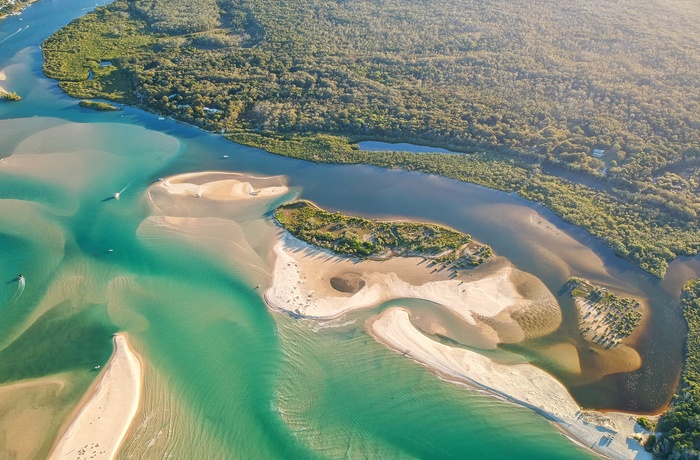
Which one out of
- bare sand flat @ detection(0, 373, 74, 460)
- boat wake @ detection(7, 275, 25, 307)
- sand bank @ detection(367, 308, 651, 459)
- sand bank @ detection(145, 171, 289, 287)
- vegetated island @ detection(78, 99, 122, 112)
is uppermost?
vegetated island @ detection(78, 99, 122, 112)

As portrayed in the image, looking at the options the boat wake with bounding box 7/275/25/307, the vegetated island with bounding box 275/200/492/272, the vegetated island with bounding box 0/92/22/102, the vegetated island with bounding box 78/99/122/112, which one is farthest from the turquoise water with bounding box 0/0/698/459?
the vegetated island with bounding box 0/92/22/102

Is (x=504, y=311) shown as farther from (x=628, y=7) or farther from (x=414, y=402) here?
(x=628, y=7)

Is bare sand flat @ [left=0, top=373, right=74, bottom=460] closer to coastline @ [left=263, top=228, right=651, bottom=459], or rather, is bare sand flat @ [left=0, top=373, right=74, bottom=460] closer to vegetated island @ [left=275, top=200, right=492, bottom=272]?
coastline @ [left=263, top=228, right=651, bottom=459]

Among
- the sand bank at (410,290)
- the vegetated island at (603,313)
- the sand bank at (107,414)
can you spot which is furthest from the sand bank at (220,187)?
the vegetated island at (603,313)

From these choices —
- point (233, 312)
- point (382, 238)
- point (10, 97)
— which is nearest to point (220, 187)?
point (233, 312)


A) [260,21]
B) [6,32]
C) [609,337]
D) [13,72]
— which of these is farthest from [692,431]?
[6,32]
